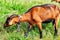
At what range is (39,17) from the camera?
26.8ft

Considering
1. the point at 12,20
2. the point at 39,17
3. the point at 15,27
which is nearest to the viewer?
the point at 12,20

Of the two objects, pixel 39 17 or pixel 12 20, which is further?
pixel 39 17

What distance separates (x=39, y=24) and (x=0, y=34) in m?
1.09

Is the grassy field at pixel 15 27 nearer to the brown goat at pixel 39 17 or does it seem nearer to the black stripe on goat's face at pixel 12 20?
the brown goat at pixel 39 17

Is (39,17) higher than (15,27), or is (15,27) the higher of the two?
(39,17)

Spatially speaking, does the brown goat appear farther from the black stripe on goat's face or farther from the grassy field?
the grassy field

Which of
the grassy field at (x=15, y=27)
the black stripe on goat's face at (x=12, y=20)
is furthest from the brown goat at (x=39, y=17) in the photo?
the grassy field at (x=15, y=27)

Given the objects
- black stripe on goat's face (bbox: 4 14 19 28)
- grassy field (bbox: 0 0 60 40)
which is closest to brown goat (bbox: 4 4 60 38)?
black stripe on goat's face (bbox: 4 14 19 28)

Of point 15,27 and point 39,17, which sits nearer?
point 39,17

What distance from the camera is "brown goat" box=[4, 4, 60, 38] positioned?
310 inches

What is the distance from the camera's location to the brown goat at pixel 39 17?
7.88 meters

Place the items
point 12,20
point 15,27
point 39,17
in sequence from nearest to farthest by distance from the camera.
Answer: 1. point 12,20
2. point 39,17
3. point 15,27

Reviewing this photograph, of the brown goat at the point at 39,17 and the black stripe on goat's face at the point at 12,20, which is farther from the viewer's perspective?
the brown goat at the point at 39,17

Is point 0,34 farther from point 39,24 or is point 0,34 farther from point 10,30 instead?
point 39,24
